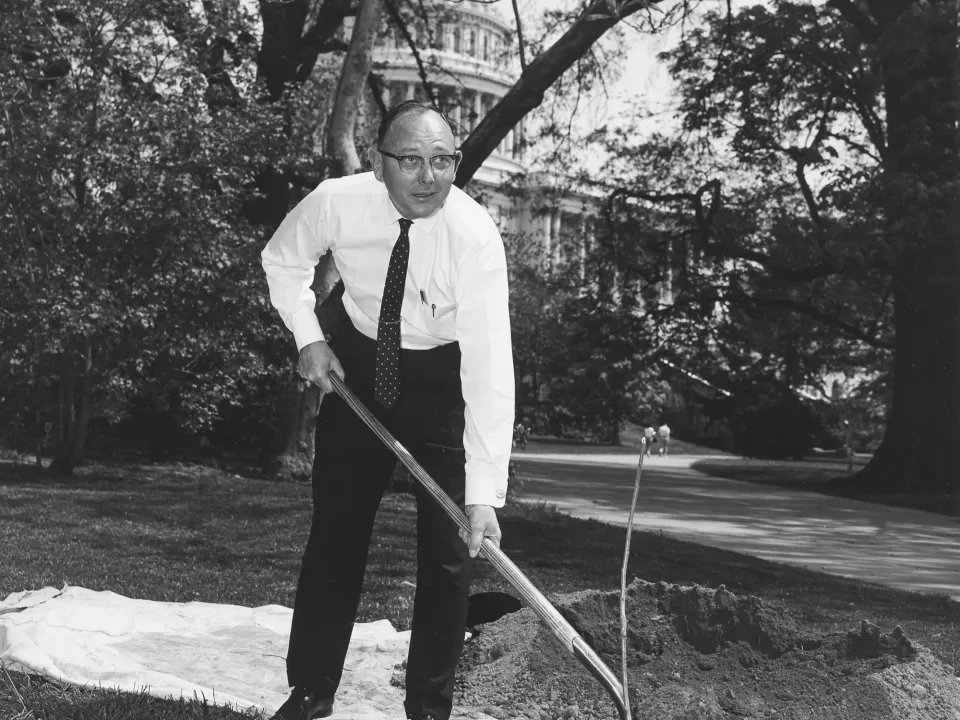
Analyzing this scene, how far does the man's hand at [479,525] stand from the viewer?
3287mm

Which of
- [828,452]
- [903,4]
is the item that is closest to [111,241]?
[903,4]

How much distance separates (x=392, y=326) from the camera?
363cm

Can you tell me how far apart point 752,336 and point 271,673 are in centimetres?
2020

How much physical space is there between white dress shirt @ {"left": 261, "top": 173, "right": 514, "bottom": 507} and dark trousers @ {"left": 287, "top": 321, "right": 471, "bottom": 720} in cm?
13

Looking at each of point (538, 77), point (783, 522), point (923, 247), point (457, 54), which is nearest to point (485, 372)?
point (538, 77)

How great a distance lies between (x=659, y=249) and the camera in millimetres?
18703

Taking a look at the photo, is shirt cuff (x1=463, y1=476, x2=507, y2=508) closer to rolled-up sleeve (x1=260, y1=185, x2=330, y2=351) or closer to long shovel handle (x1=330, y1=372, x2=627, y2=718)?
long shovel handle (x1=330, y1=372, x2=627, y2=718)

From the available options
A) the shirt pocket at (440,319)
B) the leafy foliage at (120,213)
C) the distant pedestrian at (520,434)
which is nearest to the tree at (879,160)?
the distant pedestrian at (520,434)

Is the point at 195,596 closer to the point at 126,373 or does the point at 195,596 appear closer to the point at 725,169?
the point at 126,373

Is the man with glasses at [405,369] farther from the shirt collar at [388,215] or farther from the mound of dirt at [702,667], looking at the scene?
the mound of dirt at [702,667]

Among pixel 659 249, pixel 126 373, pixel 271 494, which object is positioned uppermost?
pixel 659 249

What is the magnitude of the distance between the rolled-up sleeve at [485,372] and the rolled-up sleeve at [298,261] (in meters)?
0.61

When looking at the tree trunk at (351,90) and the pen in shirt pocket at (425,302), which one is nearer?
the pen in shirt pocket at (425,302)

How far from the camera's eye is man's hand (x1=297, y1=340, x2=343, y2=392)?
3723 millimetres
